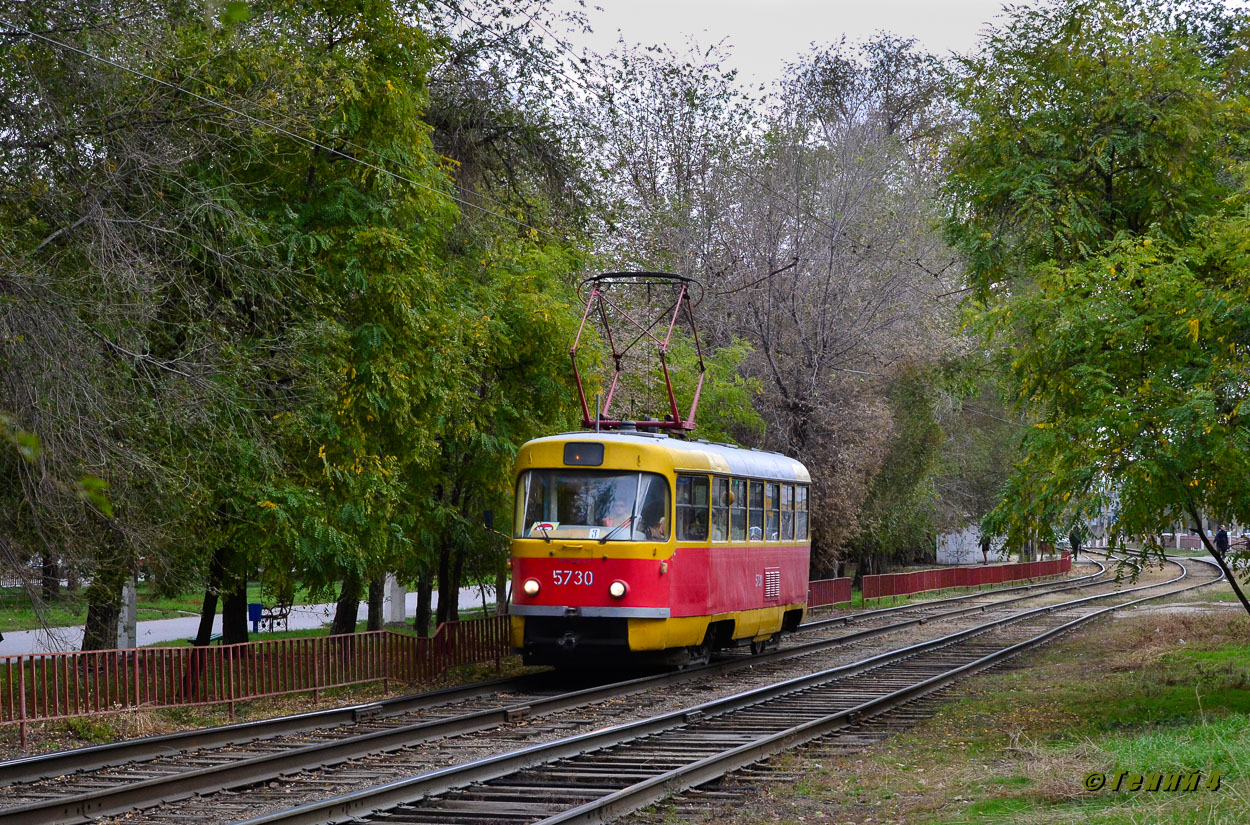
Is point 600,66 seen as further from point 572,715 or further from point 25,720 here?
point 25,720

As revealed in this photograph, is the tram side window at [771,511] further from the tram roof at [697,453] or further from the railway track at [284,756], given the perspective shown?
the railway track at [284,756]

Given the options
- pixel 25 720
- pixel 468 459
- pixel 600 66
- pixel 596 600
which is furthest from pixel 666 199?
pixel 25 720

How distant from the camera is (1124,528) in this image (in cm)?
1305

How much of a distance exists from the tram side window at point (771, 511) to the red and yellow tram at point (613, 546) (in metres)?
2.47

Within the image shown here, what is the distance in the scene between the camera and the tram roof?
697 inches

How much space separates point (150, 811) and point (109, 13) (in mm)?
7504

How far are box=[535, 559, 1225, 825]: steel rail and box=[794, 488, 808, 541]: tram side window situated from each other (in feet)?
14.1

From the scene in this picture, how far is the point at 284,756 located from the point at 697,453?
28.0 feet

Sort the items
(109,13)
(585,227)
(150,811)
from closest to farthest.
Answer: (150,811) < (109,13) < (585,227)

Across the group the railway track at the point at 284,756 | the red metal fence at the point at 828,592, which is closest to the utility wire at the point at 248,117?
the railway track at the point at 284,756

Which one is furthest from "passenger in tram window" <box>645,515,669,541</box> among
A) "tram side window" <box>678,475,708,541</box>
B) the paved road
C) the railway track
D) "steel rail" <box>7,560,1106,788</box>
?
the paved road

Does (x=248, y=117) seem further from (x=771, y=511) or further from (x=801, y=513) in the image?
(x=801, y=513)

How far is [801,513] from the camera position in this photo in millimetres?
23609

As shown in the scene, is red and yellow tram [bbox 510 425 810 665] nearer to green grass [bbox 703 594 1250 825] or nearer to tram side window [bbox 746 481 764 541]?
tram side window [bbox 746 481 764 541]
